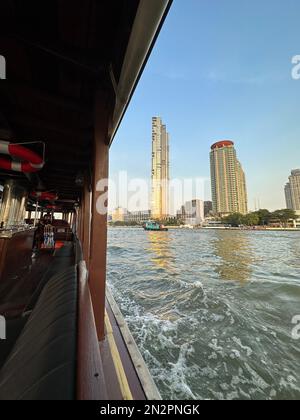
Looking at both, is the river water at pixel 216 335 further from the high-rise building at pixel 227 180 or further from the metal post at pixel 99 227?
the high-rise building at pixel 227 180

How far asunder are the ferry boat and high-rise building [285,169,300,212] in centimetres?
3873

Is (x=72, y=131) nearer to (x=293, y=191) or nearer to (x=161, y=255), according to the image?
(x=161, y=255)

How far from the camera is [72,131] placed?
2.43m

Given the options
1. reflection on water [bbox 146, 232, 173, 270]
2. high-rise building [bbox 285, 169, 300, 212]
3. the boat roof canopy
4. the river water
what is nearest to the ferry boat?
the boat roof canopy

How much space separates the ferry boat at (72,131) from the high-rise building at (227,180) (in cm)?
4576

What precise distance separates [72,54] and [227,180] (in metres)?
47.6

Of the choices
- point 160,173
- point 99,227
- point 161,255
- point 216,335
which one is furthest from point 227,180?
point 99,227

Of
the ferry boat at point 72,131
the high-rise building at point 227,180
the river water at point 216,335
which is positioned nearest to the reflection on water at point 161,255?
the river water at point 216,335

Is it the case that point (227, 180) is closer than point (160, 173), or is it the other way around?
point (160, 173)

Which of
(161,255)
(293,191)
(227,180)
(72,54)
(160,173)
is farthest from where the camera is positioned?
(227,180)

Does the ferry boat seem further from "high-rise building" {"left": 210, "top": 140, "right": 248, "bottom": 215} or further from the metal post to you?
"high-rise building" {"left": 210, "top": 140, "right": 248, "bottom": 215}

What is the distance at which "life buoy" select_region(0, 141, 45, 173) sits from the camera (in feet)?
8.38
